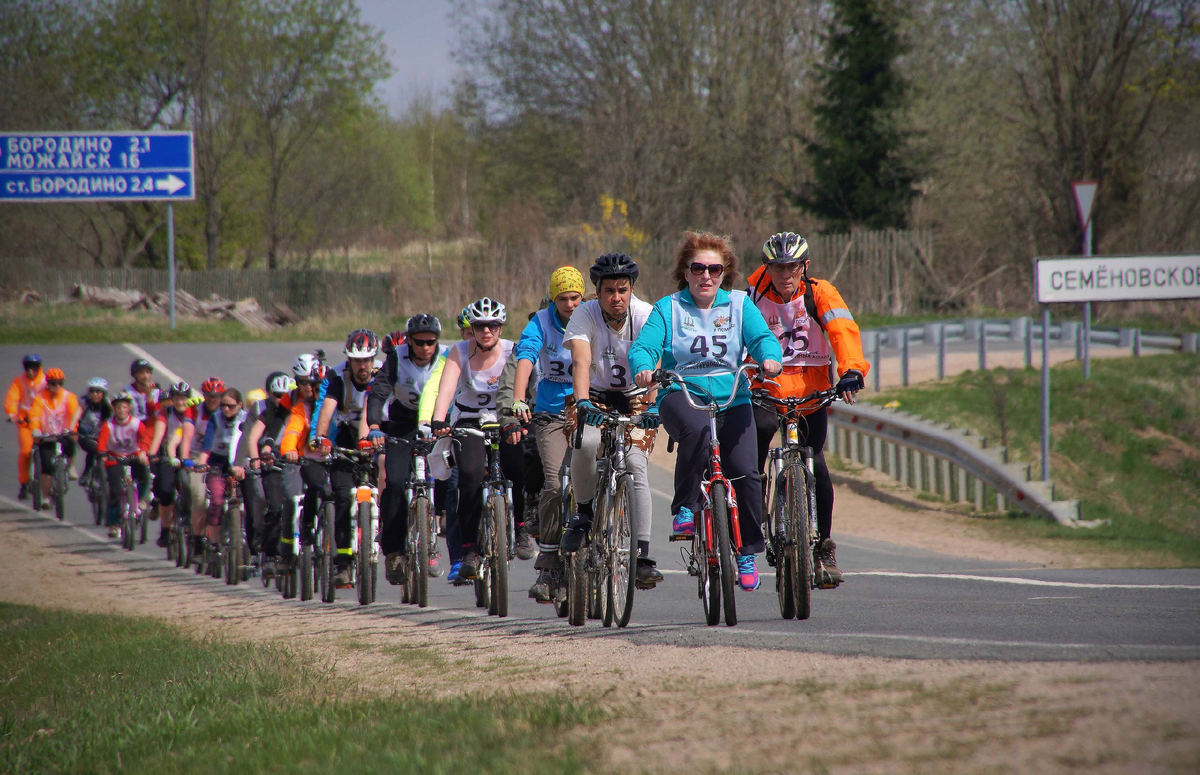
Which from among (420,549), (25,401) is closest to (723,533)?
(420,549)

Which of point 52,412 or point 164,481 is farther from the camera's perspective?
point 52,412

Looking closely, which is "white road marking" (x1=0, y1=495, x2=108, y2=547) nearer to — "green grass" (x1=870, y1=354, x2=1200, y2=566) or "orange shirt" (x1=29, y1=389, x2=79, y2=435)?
"orange shirt" (x1=29, y1=389, x2=79, y2=435)

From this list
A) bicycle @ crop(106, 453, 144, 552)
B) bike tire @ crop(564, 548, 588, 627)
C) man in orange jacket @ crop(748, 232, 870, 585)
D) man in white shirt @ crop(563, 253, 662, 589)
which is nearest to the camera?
man in white shirt @ crop(563, 253, 662, 589)

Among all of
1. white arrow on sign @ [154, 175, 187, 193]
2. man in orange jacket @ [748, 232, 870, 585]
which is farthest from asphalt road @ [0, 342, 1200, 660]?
white arrow on sign @ [154, 175, 187, 193]

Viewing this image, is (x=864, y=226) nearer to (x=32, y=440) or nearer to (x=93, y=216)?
(x=32, y=440)

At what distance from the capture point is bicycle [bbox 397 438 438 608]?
9.83 metres

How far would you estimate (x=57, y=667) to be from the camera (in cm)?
966

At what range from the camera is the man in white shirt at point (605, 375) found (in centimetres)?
740

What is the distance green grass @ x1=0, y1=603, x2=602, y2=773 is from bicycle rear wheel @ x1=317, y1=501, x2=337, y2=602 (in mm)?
1796

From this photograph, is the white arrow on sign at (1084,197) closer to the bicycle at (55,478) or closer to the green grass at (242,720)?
the green grass at (242,720)

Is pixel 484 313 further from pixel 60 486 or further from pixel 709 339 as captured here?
pixel 60 486

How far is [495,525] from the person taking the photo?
8922 mm

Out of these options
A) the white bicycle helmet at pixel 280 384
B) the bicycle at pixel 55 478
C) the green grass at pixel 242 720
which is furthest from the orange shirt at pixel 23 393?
the green grass at pixel 242 720

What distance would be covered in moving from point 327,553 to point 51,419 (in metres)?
10.4
